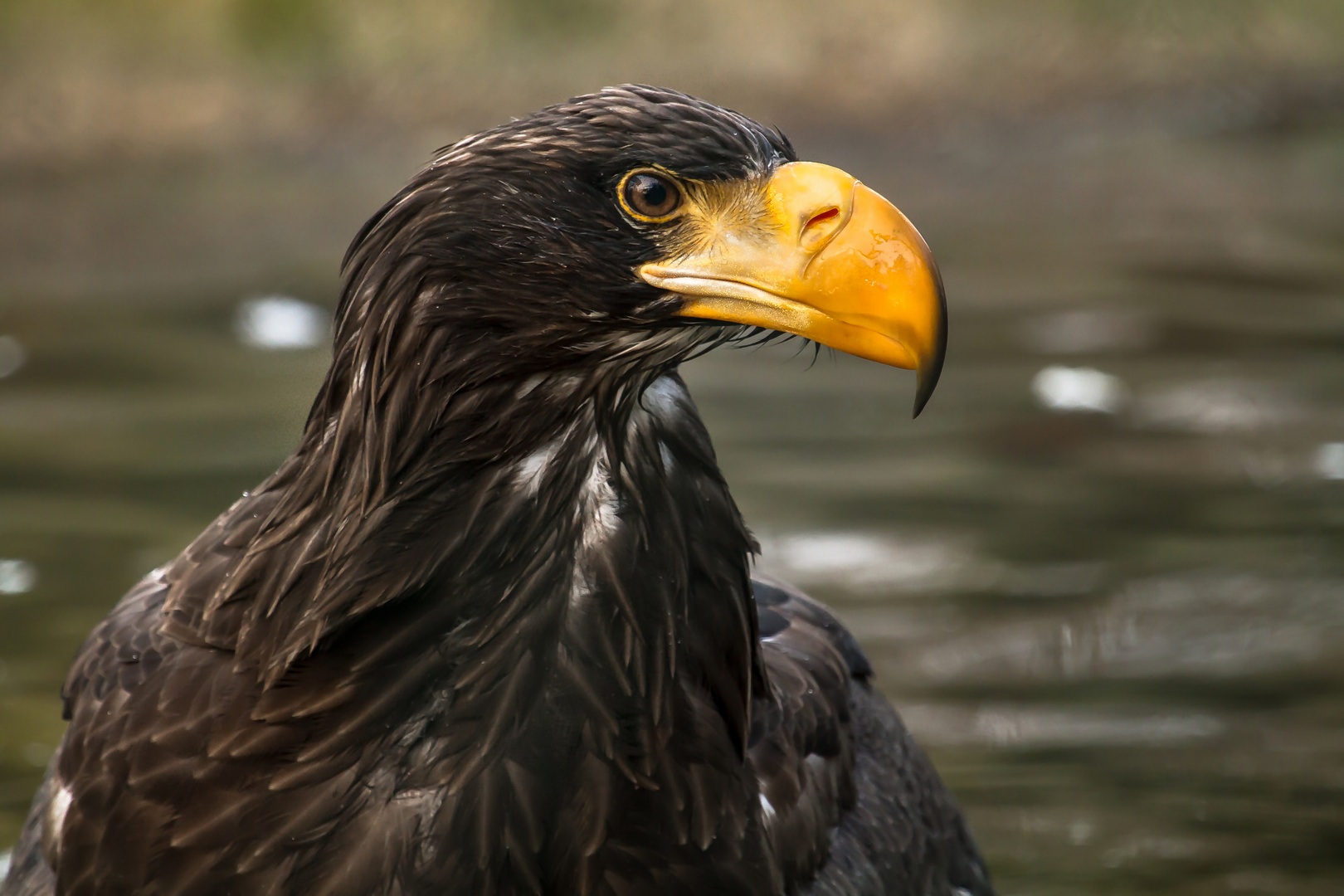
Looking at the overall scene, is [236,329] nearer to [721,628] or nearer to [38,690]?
[38,690]

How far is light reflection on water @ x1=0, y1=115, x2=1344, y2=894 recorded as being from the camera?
16.0 feet

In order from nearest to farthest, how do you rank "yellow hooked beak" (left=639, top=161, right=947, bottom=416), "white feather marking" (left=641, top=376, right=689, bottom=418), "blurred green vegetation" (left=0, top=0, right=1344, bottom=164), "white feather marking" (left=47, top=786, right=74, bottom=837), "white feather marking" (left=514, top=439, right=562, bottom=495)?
"yellow hooked beak" (left=639, top=161, right=947, bottom=416), "white feather marking" (left=514, top=439, right=562, bottom=495), "white feather marking" (left=641, top=376, right=689, bottom=418), "white feather marking" (left=47, top=786, right=74, bottom=837), "blurred green vegetation" (left=0, top=0, right=1344, bottom=164)

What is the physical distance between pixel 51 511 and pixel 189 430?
35.4 inches

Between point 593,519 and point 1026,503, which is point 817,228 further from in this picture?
point 1026,503

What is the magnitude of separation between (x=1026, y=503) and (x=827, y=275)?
445cm

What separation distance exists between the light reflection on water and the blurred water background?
19mm

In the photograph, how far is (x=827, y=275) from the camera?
95.0 inches

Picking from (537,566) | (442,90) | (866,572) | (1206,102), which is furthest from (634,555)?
(1206,102)

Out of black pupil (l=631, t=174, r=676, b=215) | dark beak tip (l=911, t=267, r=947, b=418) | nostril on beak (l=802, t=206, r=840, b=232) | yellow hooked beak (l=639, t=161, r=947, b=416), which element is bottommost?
dark beak tip (l=911, t=267, r=947, b=418)

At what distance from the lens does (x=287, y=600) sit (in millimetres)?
2576

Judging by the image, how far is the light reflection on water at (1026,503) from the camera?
4879mm

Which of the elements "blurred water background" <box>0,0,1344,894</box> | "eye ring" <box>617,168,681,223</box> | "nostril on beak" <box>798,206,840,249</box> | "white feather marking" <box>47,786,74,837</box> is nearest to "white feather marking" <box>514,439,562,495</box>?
"eye ring" <box>617,168,681,223</box>

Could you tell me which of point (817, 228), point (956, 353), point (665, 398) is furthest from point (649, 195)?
point (956, 353)

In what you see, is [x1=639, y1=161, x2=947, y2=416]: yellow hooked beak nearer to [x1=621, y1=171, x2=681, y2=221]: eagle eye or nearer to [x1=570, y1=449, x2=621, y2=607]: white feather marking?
[x1=621, y1=171, x2=681, y2=221]: eagle eye
